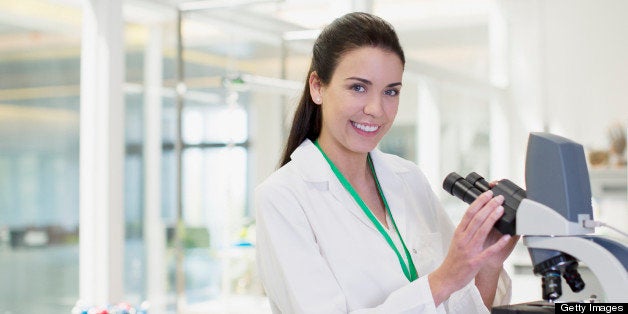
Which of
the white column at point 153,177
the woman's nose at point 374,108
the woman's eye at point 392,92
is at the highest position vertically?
the woman's eye at point 392,92

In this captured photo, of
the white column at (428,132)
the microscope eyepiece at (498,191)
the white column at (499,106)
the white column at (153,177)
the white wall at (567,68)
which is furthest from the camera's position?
the white column at (499,106)

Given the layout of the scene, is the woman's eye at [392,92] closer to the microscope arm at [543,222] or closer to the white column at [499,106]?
the microscope arm at [543,222]

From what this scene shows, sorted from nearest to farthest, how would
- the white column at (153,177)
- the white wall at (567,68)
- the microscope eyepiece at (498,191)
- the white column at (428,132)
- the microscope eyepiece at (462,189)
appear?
the microscope eyepiece at (498,191), the microscope eyepiece at (462,189), the white column at (153,177), the white column at (428,132), the white wall at (567,68)

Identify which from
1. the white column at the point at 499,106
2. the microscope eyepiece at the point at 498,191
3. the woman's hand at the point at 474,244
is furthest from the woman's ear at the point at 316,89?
the white column at the point at 499,106

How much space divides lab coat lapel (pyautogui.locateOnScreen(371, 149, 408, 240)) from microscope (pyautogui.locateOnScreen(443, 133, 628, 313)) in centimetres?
39

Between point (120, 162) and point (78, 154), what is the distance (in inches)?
13.0

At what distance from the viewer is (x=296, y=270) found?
1424 mm

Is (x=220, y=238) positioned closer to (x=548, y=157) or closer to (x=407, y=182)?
(x=407, y=182)

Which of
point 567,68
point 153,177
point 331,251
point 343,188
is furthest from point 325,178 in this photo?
point 567,68

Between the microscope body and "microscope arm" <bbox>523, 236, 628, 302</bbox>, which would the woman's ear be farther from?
"microscope arm" <bbox>523, 236, 628, 302</bbox>

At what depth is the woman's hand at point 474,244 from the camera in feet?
4.09

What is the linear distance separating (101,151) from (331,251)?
7.73 feet

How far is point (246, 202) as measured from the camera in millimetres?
5148

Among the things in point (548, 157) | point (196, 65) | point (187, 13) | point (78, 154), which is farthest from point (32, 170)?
point (548, 157)
